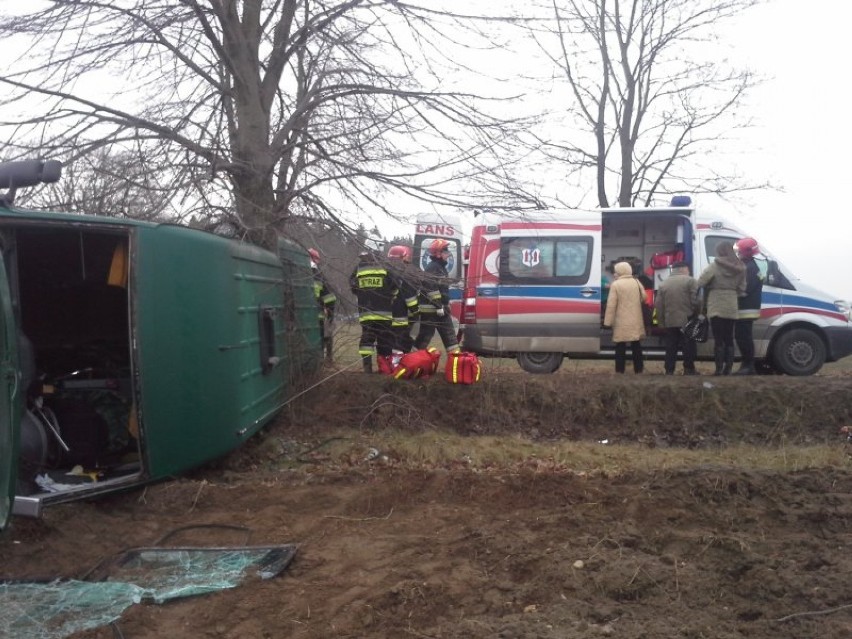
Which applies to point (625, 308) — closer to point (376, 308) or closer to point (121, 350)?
point (376, 308)

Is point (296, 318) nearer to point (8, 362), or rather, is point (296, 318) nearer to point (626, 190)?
point (8, 362)

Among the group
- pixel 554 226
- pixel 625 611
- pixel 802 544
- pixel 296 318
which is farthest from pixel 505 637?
pixel 554 226

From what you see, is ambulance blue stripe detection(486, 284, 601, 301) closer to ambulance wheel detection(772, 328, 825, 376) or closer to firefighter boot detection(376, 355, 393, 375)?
firefighter boot detection(376, 355, 393, 375)

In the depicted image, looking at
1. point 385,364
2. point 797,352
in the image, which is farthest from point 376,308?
point 797,352

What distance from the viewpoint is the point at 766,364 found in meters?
12.2

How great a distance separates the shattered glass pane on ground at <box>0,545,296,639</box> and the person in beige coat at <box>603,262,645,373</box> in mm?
6733

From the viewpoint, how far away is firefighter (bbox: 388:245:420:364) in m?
9.38

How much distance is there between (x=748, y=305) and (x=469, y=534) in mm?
6798

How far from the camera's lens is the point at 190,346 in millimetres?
6387

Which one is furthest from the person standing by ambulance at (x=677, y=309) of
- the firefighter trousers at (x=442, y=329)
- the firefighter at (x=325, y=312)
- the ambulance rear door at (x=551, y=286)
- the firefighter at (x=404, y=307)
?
the firefighter at (x=325, y=312)

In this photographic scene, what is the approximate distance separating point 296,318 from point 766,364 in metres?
7.10

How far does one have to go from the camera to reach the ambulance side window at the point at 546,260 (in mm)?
11930

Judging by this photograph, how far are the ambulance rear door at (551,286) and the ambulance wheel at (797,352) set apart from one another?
2.57 m

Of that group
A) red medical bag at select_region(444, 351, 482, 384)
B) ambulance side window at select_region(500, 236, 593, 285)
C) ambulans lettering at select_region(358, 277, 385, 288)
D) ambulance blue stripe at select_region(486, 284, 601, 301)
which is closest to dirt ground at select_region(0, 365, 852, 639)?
red medical bag at select_region(444, 351, 482, 384)
